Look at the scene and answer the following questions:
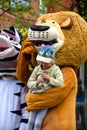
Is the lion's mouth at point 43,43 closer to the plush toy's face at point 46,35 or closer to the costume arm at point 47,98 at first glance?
the plush toy's face at point 46,35

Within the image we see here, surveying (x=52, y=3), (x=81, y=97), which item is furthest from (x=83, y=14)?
(x=81, y=97)

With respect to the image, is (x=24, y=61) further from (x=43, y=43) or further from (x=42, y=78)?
(x=42, y=78)

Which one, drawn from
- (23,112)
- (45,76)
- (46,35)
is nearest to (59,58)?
(46,35)

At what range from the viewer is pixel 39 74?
3678 mm

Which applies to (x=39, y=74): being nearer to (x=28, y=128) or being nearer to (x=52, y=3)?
(x=28, y=128)

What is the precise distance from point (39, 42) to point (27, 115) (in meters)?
0.68

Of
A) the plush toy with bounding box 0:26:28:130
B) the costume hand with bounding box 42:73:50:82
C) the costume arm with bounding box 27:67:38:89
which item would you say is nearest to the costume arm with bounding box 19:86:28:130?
the plush toy with bounding box 0:26:28:130

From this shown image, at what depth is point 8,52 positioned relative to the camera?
3.94 m

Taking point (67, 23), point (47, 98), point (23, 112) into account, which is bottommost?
point (23, 112)

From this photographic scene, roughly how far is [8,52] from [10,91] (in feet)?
1.20

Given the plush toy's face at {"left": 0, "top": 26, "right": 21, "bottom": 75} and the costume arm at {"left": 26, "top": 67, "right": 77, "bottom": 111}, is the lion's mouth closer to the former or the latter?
the plush toy's face at {"left": 0, "top": 26, "right": 21, "bottom": 75}

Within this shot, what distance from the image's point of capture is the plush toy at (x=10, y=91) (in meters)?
3.90

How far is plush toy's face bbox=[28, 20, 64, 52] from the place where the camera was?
379 centimetres

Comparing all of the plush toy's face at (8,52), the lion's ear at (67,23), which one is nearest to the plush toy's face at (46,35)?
the lion's ear at (67,23)
